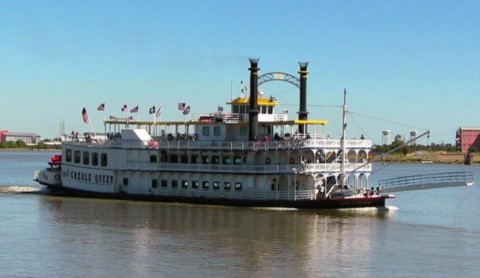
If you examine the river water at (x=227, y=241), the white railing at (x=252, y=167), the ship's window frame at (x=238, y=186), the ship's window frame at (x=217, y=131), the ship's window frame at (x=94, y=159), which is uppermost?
the ship's window frame at (x=217, y=131)

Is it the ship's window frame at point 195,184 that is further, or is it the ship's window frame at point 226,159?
the ship's window frame at point 195,184

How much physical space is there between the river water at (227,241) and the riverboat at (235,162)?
1.54 metres

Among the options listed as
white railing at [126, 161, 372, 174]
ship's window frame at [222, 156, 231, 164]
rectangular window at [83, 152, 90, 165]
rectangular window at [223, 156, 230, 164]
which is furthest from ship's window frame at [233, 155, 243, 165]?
rectangular window at [83, 152, 90, 165]

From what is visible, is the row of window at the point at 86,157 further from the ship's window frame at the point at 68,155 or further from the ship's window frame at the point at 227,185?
the ship's window frame at the point at 227,185

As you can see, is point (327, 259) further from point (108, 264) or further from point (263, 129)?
point (263, 129)

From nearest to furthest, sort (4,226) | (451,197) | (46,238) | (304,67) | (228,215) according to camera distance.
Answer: (46,238)
(4,226)
(228,215)
(304,67)
(451,197)

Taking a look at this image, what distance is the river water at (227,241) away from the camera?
3872cm

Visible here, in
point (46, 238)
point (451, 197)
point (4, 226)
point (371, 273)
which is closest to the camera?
point (371, 273)

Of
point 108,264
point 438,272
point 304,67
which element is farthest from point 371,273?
point 304,67

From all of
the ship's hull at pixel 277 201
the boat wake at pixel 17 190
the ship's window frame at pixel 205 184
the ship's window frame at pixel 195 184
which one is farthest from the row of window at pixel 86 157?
the ship's window frame at pixel 205 184

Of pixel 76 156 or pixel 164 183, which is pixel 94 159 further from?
pixel 164 183

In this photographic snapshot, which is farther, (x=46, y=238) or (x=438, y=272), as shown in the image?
(x=46, y=238)

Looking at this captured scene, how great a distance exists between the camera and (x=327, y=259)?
41.8 m

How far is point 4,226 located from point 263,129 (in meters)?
21.7
